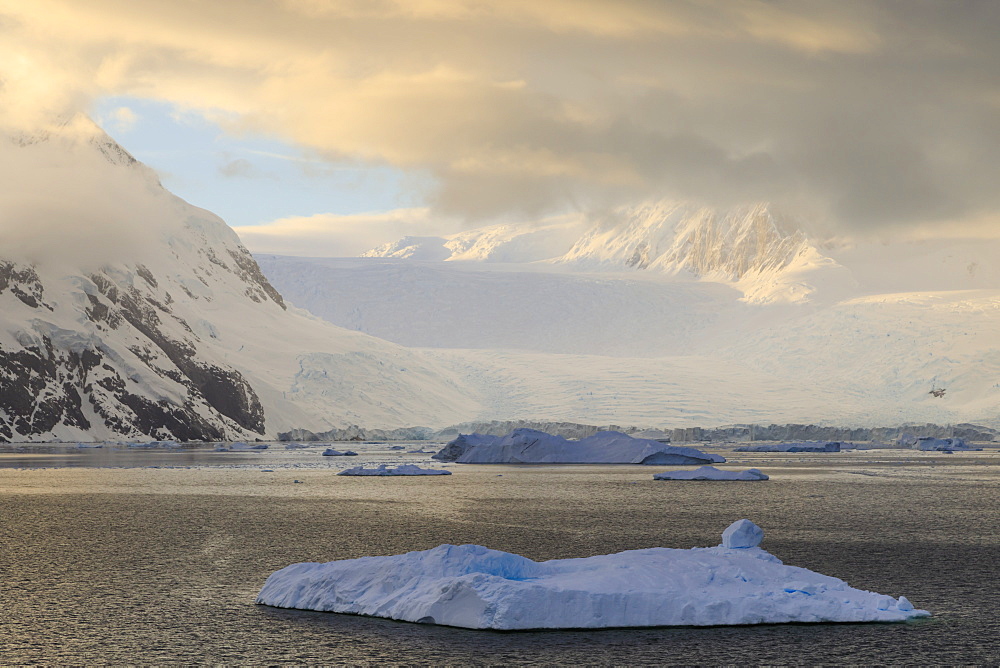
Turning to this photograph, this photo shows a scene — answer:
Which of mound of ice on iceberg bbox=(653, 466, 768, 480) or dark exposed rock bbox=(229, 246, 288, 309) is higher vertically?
dark exposed rock bbox=(229, 246, 288, 309)

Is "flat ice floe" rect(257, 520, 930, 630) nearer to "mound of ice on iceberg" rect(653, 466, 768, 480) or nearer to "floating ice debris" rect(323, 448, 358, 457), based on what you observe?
"mound of ice on iceberg" rect(653, 466, 768, 480)

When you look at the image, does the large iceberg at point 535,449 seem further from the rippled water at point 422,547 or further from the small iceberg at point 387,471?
the rippled water at point 422,547

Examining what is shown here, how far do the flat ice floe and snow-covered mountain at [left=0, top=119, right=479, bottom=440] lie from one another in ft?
248

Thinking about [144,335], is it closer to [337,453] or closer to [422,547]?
[337,453]

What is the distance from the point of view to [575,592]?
12.2 metres

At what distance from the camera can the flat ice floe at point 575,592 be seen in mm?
11992

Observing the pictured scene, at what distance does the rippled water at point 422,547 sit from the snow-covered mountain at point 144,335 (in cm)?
4784

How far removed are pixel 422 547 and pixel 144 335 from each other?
81433 mm

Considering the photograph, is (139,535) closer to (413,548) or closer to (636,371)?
(413,548)

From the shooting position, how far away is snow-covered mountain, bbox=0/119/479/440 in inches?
3334

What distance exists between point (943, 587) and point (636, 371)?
8222 cm

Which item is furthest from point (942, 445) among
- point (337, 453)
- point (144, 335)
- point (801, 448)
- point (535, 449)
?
point (144, 335)

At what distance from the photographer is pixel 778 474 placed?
42.4m

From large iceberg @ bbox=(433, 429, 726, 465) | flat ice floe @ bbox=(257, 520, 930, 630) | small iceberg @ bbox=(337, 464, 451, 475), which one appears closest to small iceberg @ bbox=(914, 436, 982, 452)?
large iceberg @ bbox=(433, 429, 726, 465)
